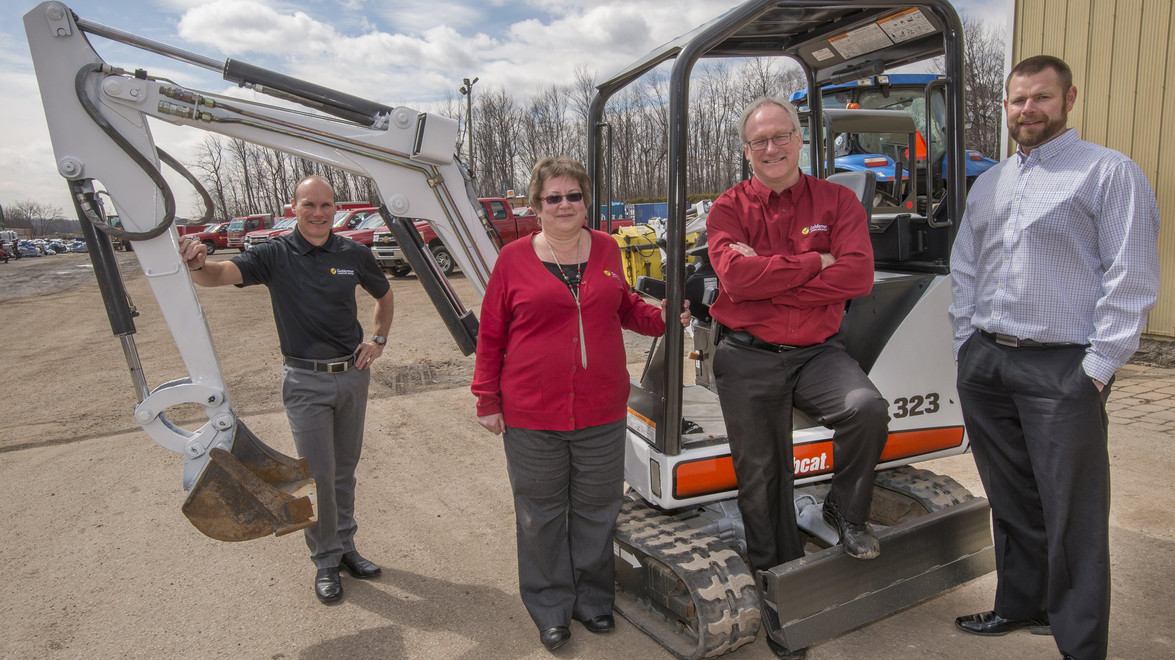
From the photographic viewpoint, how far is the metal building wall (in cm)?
741

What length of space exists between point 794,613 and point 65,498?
4809 millimetres

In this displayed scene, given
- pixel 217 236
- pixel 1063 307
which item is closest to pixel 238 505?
pixel 1063 307

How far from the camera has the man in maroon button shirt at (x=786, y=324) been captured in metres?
2.76

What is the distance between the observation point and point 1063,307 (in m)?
2.75

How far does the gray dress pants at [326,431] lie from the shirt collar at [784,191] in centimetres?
216

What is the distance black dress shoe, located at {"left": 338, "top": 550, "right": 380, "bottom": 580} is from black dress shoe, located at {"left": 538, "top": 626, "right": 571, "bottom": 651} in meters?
1.16

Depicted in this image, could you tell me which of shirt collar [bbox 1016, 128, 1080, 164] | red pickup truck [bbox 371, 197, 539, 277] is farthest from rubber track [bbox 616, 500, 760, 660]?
red pickup truck [bbox 371, 197, 539, 277]

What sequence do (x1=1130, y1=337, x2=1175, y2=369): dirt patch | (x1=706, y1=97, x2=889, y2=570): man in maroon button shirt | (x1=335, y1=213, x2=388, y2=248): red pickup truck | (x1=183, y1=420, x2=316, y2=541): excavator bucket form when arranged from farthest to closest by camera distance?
(x1=335, y1=213, x2=388, y2=248): red pickup truck
(x1=1130, y1=337, x2=1175, y2=369): dirt patch
(x1=183, y1=420, x2=316, y2=541): excavator bucket
(x1=706, y1=97, x2=889, y2=570): man in maroon button shirt

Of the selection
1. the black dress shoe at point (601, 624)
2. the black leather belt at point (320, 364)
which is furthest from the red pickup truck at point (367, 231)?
the black dress shoe at point (601, 624)

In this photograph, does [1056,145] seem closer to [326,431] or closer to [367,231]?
[326,431]

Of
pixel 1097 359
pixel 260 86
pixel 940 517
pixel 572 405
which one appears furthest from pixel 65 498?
pixel 1097 359

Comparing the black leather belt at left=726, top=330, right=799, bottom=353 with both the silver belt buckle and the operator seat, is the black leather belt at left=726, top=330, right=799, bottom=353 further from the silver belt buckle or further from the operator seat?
the operator seat

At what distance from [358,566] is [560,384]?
5.67ft

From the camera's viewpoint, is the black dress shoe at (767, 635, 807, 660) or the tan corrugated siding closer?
the black dress shoe at (767, 635, 807, 660)
